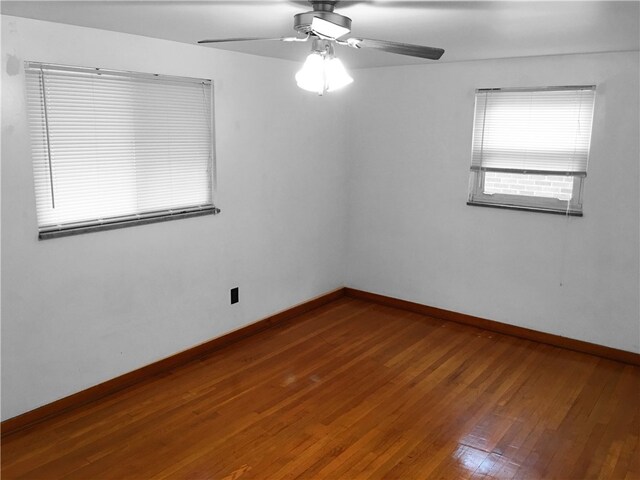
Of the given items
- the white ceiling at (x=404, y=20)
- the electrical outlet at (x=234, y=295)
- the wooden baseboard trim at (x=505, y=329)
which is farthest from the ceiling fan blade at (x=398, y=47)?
Result: the wooden baseboard trim at (x=505, y=329)

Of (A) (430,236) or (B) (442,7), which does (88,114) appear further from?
(A) (430,236)

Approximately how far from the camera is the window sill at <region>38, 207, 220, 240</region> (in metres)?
3.04

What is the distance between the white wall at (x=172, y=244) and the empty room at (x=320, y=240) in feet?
0.05

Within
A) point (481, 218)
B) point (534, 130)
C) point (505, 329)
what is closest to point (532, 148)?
point (534, 130)

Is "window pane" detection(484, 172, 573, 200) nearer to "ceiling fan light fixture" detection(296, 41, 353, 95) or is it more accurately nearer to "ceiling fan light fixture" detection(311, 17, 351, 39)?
"ceiling fan light fixture" detection(296, 41, 353, 95)

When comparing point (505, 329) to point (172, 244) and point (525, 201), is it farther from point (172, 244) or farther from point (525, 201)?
point (172, 244)

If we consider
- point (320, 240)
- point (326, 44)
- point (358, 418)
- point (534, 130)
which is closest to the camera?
point (326, 44)

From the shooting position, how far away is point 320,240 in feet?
16.7

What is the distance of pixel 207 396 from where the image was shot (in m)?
3.45

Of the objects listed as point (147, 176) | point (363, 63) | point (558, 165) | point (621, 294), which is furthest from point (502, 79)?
point (147, 176)

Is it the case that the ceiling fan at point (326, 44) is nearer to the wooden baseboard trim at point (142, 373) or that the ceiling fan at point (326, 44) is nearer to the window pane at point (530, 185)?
the window pane at point (530, 185)

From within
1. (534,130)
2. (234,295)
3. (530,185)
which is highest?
(534,130)

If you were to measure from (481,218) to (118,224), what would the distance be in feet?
9.48

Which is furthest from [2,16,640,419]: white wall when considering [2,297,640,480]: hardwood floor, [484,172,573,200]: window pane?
[2,297,640,480]: hardwood floor
